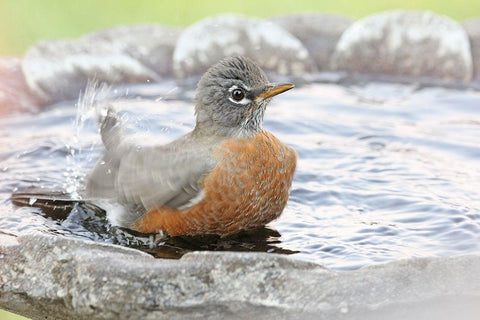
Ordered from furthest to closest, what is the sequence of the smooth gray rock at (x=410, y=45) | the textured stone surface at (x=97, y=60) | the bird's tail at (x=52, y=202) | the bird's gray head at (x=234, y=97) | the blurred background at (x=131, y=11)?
the blurred background at (x=131, y=11) < the smooth gray rock at (x=410, y=45) < the textured stone surface at (x=97, y=60) < the bird's tail at (x=52, y=202) < the bird's gray head at (x=234, y=97)

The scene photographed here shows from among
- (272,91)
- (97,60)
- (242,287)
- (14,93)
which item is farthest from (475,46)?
(242,287)

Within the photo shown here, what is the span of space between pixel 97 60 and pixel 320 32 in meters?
2.13

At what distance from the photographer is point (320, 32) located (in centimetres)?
754

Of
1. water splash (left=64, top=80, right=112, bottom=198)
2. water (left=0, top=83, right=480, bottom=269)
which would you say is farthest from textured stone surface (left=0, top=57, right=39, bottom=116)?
water splash (left=64, top=80, right=112, bottom=198)

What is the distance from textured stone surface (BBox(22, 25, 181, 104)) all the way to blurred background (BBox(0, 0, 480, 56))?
3.77 meters

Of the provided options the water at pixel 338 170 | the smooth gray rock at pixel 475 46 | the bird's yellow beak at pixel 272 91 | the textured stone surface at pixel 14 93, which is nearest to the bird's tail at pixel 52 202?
the water at pixel 338 170

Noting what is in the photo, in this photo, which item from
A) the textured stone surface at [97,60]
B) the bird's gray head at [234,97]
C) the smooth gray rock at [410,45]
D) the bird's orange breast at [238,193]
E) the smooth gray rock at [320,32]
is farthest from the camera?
the smooth gray rock at [320,32]

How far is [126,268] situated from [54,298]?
1.31 ft

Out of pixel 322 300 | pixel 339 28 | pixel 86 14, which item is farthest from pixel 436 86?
pixel 86 14

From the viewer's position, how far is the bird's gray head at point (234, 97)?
15.9 feet

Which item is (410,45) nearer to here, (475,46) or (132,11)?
(475,46)

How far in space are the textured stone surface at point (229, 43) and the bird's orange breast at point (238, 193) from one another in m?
2.44

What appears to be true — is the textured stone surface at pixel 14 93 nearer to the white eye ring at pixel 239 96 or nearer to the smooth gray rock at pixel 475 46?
the white eye ring at pixel 239 96

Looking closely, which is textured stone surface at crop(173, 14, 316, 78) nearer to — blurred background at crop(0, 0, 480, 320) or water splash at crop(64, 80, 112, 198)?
water splash at crop(64, 80, 112, 198)
